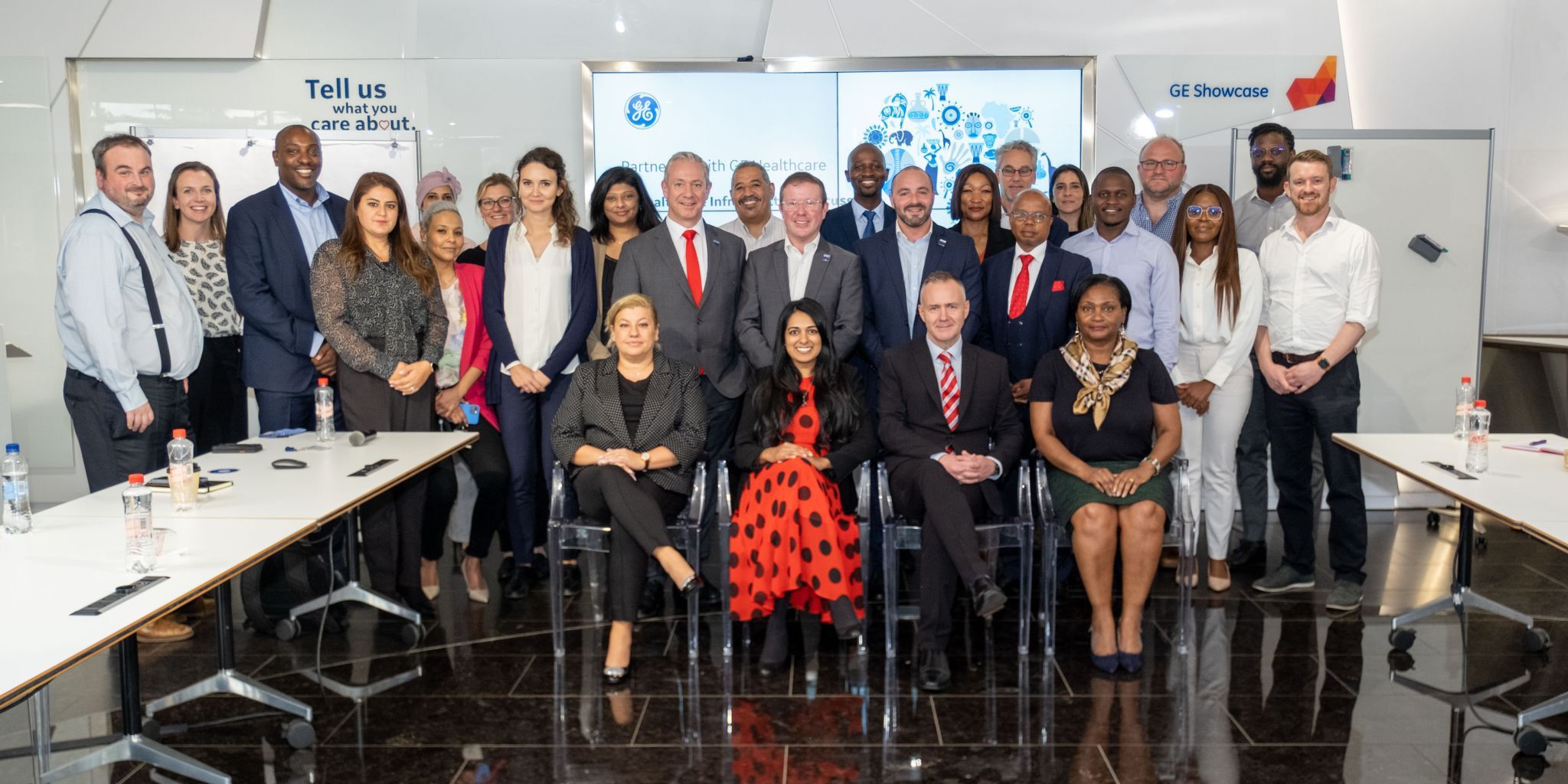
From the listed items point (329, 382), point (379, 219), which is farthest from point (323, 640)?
point (379, 219)

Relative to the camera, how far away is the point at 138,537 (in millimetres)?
2658

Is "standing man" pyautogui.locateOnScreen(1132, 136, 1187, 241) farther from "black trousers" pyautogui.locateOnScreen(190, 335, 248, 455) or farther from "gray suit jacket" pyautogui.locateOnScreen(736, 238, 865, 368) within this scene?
"black trousers" pyautogui.locateOnScreen(190, 335, 248, 455)

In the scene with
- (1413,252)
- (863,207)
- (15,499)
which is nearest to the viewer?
(15,499)

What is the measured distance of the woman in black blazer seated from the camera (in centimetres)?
410

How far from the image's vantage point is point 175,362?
431cm

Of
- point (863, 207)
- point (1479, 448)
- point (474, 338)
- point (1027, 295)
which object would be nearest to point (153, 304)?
point (474, 338)

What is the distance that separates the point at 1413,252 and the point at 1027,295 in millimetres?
2757

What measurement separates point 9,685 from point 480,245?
11.4ft

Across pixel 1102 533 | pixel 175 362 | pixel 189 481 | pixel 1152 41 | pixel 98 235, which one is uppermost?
pixel 1152 41

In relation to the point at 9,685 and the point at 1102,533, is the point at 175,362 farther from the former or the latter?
the point at 1102,533

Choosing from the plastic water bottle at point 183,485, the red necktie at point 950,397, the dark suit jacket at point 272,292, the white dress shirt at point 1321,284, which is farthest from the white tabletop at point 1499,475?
the dark suit jacket at point 272,292

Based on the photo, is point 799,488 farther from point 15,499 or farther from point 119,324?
point 119,324

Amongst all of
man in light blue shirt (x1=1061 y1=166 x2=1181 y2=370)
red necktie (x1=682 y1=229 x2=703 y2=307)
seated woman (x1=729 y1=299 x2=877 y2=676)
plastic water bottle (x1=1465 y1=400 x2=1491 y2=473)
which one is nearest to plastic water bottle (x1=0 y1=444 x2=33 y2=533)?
seated woman (x1=729 y1=299 x2=877 y2=676)

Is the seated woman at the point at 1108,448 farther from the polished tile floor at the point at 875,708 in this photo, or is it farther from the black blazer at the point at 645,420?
the black blazer at the point at 645,420
